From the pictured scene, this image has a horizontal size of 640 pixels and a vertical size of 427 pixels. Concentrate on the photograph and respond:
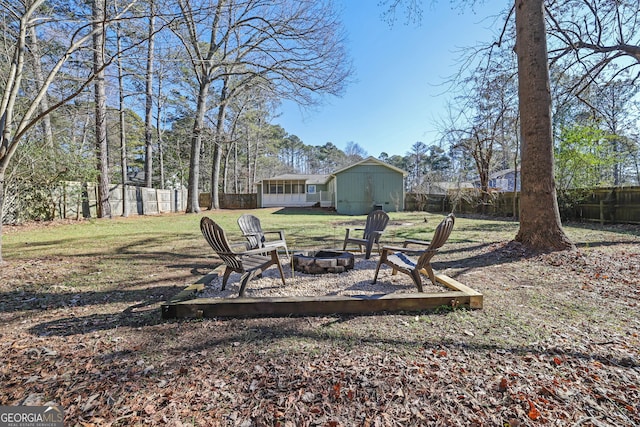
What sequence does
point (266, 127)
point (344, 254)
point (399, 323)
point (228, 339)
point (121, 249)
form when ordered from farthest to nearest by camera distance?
point (266, 127) → point (121, 249) → point (344, 254) → point (399, 323) → point (228, 339)

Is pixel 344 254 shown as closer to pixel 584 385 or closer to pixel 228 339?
pixel 228 339

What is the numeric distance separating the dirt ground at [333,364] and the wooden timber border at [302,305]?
11 centimetres

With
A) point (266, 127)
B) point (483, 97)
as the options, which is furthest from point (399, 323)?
point (266, 127)

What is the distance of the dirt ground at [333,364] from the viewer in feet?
5.46

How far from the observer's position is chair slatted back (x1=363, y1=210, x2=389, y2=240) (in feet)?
16.9

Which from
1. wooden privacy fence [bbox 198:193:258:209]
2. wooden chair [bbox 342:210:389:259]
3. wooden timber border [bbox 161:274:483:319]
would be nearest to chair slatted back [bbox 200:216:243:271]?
wooden timber border [bbox 161:274:483:319]

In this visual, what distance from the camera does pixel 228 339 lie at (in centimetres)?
253

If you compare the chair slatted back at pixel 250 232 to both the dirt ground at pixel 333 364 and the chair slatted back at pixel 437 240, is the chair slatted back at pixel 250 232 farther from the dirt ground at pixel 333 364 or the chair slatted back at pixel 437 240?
the chair slatted back at pixel 437 240

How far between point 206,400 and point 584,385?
248 centimetres

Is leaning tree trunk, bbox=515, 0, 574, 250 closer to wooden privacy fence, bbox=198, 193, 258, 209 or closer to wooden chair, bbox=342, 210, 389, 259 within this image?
wooden chair, bbox=342, 210, 389, 259

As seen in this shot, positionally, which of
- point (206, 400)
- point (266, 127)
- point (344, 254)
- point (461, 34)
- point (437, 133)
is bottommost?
point (206, 400)

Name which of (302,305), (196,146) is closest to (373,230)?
(302,305)

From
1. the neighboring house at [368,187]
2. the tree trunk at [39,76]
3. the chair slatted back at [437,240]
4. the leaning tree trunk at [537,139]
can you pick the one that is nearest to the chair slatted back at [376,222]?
the chair slatted back at [437,240]

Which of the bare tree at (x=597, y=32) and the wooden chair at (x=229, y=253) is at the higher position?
the bare tree at (x=597, y=32)
